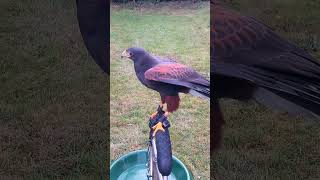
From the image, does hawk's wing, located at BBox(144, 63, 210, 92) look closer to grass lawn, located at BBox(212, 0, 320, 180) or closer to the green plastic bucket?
the green plastic bucket

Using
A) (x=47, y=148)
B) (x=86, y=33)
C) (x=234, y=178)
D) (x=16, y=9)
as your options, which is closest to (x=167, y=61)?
(x=86, y=33)

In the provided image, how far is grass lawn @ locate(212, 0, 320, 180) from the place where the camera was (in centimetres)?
238

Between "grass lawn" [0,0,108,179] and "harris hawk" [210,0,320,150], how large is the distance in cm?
64

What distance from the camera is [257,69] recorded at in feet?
5.39

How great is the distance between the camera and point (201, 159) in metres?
1.58

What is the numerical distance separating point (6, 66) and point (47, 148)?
660mm

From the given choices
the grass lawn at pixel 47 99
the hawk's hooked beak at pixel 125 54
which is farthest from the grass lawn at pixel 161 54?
the grass lawn at pixel 47 99

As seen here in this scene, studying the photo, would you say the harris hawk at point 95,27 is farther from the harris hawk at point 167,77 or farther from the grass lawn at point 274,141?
the grass lawn at point 274,141

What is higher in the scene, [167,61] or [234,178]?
[167,61]

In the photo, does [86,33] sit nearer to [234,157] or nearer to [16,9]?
[234,157]

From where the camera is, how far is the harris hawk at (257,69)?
1618mm

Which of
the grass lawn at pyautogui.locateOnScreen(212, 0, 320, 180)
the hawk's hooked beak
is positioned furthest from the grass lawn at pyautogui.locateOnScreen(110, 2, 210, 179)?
the grass lawn at pyautogui.locateOnScreen(212, 0, 320, 180)

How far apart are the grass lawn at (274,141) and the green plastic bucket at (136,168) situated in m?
0.63

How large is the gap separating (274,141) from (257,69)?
110 centimetres
